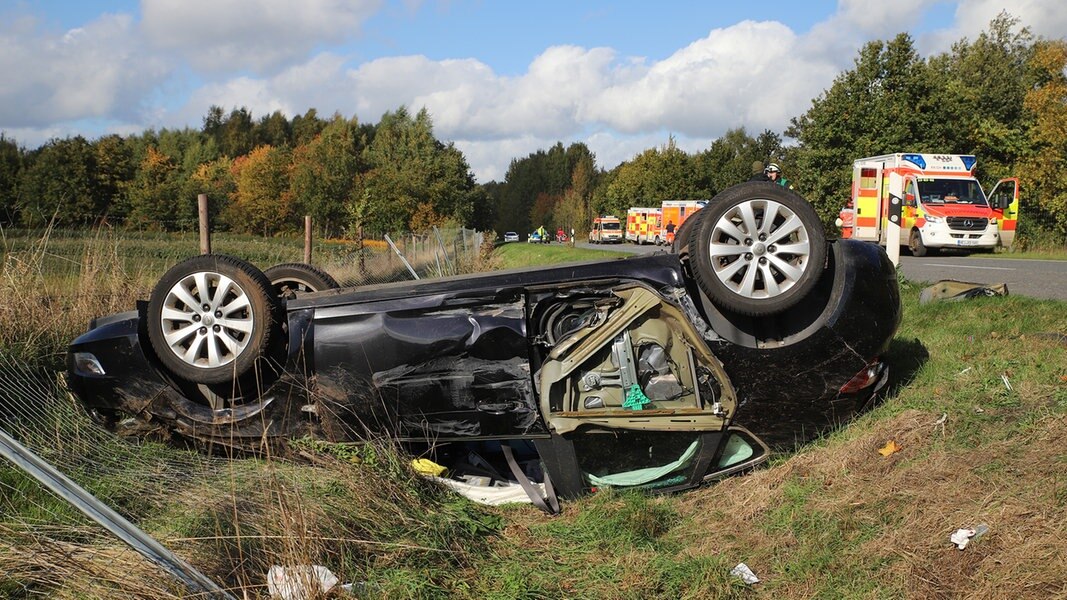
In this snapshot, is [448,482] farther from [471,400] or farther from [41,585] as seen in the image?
[41,585]

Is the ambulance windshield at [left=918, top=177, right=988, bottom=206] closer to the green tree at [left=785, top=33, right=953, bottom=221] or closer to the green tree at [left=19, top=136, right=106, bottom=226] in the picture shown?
the green tree at [left=785, top=33, right=953, bottom=221]

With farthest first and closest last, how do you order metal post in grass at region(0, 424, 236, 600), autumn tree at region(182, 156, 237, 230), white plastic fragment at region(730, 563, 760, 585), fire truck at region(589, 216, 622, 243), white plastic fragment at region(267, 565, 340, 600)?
autumn tree at region(182, 156, 237, 230), fire truck at region(589, 216, 622, 243), white plastic fragment at region(730, 563, 760, 585), white plastic fragment at region(267, 565, 340, 600), metal post in grass at region(0, 424, 236, 600)

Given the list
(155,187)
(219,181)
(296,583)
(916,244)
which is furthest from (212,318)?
(219,181)

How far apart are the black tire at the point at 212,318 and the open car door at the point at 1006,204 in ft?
71.9

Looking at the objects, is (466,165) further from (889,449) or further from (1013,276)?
(889,449)

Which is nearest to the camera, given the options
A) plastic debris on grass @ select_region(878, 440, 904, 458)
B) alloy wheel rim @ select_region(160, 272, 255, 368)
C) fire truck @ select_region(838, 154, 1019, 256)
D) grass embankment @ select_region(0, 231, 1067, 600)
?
grass embankment @ select_region(0, 231, 1067, 600)

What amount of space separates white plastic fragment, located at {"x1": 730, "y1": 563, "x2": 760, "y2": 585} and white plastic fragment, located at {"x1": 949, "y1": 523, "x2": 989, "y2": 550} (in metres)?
0.80

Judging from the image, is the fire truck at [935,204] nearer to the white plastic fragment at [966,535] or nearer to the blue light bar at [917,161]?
the blue light bar at [917,161]

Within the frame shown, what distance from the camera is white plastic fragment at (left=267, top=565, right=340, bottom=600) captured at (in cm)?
310

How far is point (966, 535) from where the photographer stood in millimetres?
3383

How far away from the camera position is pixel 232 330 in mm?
4449

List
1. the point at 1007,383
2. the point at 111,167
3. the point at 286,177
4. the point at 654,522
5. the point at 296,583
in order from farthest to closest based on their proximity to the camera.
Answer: the point at 286,177, the point at 111,167, the point at 1007,383, the point at 654,522, the point at 296,583

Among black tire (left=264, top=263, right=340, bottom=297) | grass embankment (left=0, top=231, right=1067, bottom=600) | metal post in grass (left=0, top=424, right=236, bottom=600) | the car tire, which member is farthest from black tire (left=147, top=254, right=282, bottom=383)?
the car tire

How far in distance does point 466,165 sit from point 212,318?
64278mm
